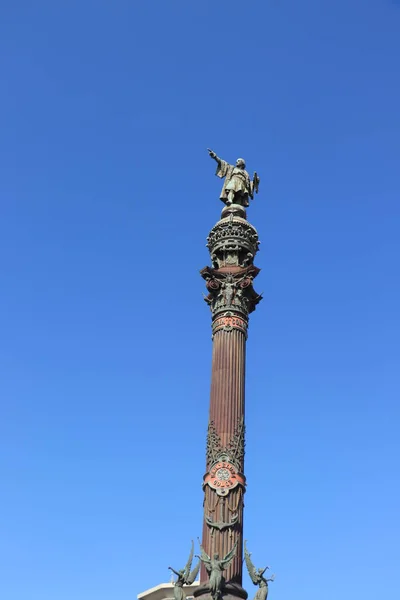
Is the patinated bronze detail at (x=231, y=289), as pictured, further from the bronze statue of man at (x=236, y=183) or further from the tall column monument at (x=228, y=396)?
the bronze statue of man at (x=236, y=183)

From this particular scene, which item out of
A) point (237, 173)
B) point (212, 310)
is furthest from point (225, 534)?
point (237, 173)

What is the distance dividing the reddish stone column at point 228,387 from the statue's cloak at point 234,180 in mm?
1012

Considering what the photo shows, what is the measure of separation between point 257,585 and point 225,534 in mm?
1819

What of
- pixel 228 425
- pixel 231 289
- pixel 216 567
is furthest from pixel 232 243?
pixel 216 567

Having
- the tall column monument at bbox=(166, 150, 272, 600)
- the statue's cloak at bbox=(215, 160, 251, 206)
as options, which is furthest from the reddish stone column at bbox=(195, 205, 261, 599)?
the statue's cloak at bbox=(215, 160, 251, 206)

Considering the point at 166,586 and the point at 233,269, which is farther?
the point at 166,586

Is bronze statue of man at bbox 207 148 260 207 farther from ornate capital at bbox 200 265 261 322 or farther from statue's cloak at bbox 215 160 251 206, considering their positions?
ornate capital at bbox 200 265 261 322

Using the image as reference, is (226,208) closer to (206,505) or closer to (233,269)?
(233,269)

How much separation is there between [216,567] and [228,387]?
21.2 feet

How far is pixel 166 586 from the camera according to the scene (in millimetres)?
40375

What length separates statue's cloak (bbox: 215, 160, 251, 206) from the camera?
107ft

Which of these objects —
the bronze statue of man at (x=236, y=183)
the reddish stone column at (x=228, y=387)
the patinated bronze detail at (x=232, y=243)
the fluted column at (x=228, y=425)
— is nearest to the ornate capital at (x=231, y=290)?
the reddish stone column at (x=228, y=387)

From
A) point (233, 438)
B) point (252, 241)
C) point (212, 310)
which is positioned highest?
point (252, 241)

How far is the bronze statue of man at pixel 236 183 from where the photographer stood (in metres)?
32.7
